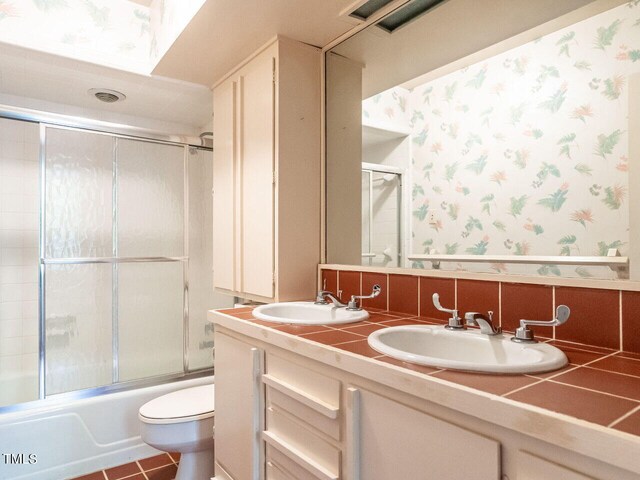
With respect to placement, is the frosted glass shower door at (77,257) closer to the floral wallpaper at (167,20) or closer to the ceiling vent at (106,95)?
the ceiling vent at (106,95)

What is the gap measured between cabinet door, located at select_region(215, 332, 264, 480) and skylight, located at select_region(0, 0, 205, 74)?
1.32 meters

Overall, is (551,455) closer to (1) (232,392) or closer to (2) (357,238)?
(1) (232,392)

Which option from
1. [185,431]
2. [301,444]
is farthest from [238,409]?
[185,431]

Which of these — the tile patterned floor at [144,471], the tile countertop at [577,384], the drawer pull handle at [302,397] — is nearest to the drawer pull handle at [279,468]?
the drawer pull handle at [302,397]

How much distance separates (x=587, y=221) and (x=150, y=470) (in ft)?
7.51

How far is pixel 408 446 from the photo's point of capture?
80 centimetres

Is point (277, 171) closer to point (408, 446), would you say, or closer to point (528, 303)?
point (528, 303)

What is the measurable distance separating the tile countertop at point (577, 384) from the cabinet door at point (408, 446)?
85 mm

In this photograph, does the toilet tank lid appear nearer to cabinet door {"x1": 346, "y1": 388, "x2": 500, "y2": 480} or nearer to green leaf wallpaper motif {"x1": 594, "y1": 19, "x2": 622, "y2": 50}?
cabinet door {"x1": 346, "y1": 388, "x2": 500, "y2": 480}

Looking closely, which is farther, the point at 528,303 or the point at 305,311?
the point at 305,311

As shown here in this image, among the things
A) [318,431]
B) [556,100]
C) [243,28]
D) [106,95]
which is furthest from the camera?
[106,95]

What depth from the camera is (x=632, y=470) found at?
0.51 m

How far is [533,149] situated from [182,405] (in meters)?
1.80

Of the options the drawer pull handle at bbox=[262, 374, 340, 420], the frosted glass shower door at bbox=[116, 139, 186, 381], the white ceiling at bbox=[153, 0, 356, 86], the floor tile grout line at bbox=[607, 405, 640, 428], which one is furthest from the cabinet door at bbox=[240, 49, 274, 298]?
the floor tile grout line at bbox=[607, 405, 640, 428]
